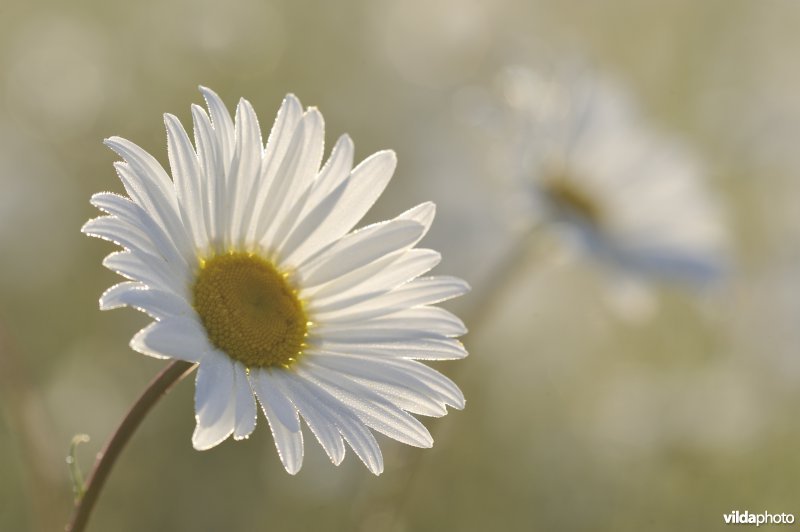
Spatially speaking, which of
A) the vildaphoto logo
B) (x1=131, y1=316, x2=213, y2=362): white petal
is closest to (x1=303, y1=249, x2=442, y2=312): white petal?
(x1=131, y1=316, x2=213, y2=362): white petal

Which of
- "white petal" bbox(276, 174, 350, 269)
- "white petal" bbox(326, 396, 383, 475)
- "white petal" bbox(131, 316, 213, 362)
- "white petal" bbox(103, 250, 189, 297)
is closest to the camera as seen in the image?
"white petal" bbox(131, 316, 213, 362)

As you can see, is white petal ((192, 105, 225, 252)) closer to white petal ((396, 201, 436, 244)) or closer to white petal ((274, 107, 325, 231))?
white petal ((274, 107, 325, 231))

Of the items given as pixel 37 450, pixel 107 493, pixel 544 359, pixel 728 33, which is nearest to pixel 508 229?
pixel 544 359

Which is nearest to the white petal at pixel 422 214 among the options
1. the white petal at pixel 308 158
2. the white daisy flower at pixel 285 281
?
the white daisy flower at pixel 285 281

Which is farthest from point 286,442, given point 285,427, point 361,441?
point 361,441

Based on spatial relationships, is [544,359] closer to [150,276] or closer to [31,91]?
[31,91]
